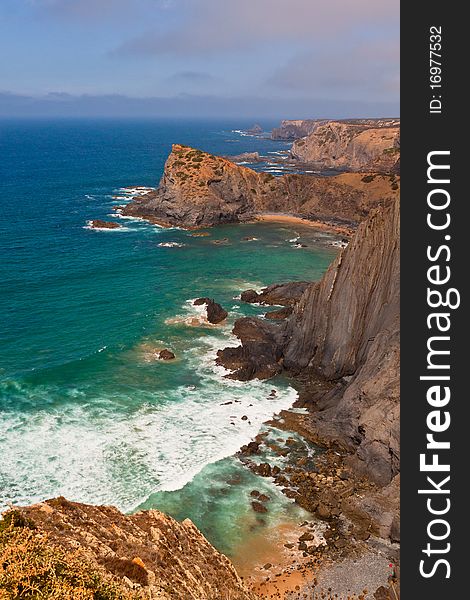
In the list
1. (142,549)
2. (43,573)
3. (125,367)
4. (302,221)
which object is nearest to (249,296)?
(125,367)

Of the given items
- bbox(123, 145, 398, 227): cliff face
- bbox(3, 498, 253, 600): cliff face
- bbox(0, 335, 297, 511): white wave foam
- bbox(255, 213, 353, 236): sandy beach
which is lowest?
bbox(0, 335, 297, 511): white wave foam

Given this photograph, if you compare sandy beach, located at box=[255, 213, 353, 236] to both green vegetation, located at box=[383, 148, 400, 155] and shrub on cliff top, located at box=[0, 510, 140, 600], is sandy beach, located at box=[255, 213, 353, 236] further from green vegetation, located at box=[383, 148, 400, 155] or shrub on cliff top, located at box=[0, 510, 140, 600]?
shrub on cliff top, located at box=[0, 510, 140, 600]

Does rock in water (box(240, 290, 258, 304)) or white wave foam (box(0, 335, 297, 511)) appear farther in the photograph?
rock in water (box(240, 290, 258, 304))

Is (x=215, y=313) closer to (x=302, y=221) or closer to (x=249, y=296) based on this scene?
(x=249, y=296)

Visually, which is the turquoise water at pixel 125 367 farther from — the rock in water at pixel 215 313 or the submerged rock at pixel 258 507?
the submerged rock at pixel 258 507

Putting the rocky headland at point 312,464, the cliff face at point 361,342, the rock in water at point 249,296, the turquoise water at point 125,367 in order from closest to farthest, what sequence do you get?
the rocky headland at point 312,464, the cliff face at point 361,342, the turquoise water at point 125,367, the rock in water at point 249,296

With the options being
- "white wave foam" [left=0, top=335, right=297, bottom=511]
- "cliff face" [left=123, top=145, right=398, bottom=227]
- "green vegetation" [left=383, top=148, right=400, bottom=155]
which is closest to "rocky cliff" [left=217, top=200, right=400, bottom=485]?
"white wave foam" [left=0, top=335, right=297, bottom=511]

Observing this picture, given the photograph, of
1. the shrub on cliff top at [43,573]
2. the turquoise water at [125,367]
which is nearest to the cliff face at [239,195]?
the turquoise water at [125,367]
